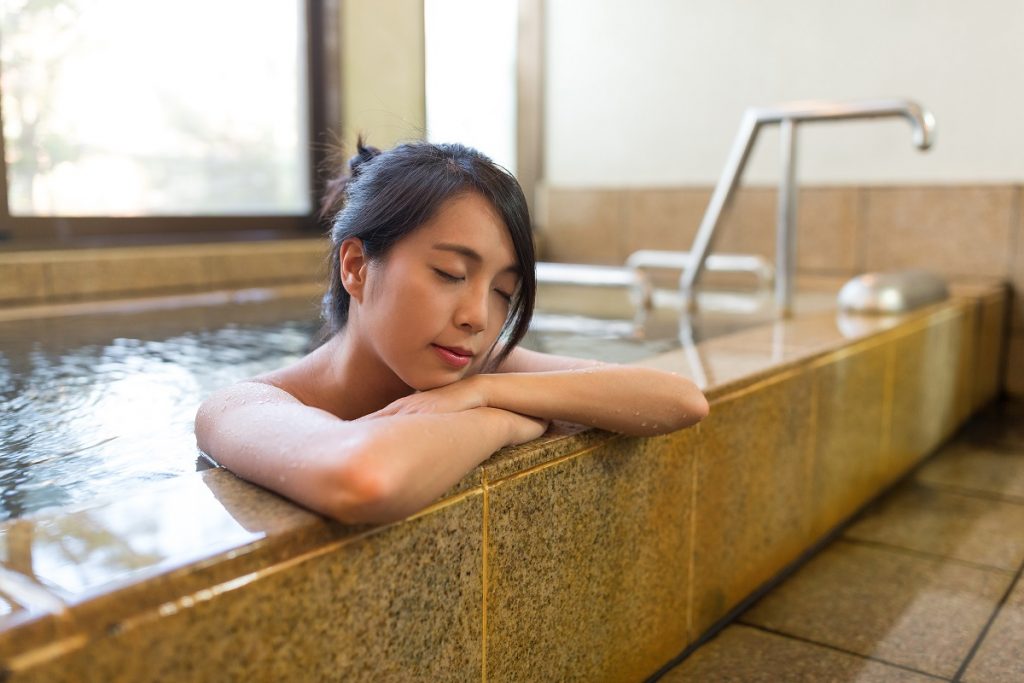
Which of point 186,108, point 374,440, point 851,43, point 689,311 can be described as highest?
point 851,43

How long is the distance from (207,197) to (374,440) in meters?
3.49

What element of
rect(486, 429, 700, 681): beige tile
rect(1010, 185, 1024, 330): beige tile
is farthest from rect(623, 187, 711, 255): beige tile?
rect(486, 429, 700, 681): beige tile

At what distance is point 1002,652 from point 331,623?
1.30 metres

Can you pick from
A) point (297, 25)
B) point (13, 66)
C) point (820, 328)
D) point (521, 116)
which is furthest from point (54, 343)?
point (521, 116)

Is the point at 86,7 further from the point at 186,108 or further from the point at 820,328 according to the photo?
the point at 820,328

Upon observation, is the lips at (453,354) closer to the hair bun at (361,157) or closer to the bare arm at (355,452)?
the bare arm at (355,452)

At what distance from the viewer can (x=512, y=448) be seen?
111 cm

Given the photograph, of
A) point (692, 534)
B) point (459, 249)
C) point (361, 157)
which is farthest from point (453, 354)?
point (692, 534)

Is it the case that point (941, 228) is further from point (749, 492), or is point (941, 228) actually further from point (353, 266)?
point (353, 266)

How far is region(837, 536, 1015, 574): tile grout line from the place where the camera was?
1952 millimetres

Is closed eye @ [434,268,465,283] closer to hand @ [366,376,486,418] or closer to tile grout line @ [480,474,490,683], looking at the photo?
hand @ [366,376,486,418]

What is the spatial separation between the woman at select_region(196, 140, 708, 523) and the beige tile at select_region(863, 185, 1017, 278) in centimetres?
295

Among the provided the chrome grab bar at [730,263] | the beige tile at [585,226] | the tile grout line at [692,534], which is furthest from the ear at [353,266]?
the beige tile at [585,226]

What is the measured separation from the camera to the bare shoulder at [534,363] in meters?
1.39
